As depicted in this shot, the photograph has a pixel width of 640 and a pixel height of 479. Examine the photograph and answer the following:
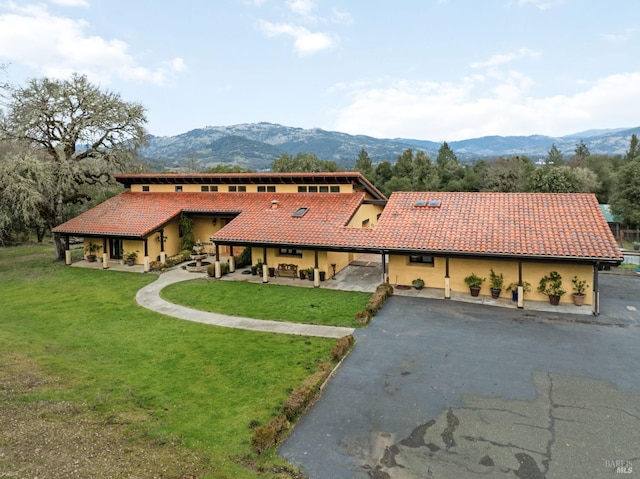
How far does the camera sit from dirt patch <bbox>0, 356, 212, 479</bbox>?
7.50 metres

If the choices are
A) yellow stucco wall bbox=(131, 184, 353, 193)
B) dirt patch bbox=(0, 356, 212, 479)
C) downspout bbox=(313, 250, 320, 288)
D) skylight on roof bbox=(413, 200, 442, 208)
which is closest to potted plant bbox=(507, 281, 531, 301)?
skylight on roof bbox=(413, 200, 442, 208)

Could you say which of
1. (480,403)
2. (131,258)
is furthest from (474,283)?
(131,258)

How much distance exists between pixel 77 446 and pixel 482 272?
1717cm

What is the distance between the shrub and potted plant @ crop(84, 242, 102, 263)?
2319 centimetres

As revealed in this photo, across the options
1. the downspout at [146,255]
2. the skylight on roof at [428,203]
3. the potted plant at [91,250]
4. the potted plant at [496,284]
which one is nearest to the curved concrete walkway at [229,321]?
the downspout at [146,255]

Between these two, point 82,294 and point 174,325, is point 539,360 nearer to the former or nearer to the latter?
point 174,325

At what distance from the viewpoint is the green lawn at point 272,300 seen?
17.3 metres

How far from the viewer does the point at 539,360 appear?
1279 cm

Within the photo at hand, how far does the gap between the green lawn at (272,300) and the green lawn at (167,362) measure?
15cm

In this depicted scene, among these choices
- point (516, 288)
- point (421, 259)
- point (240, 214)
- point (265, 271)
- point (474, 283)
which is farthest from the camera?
point (240, 214)

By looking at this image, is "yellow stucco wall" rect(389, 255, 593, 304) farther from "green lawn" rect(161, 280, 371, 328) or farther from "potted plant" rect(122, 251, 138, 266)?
"potted plant" rect(122, 251, 138, 266)

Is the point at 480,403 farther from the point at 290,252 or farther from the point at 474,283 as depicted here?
the point at 290,252

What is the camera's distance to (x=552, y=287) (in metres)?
18.3

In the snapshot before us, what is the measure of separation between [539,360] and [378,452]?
707cm
